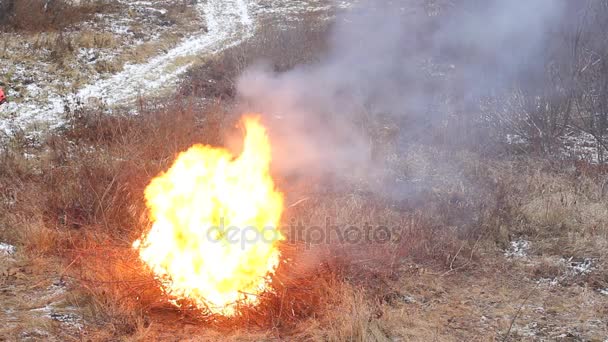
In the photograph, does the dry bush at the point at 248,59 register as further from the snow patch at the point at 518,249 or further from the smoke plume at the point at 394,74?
the snow patch at the point at 518,249

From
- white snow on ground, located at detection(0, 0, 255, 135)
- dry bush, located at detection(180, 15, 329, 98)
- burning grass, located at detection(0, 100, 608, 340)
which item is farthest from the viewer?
dry bush, located at detection(180, 15, 329, 98)

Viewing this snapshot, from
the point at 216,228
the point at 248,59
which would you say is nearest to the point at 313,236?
the point at 216,228

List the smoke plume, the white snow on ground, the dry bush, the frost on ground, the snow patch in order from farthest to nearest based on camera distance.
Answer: the dry bush
the white snow on ground
the smoke plume
the snow patch
the frost on ground

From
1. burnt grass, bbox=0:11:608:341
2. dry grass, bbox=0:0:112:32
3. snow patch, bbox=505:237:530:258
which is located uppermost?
dry grass, bbox=0:0:112:32

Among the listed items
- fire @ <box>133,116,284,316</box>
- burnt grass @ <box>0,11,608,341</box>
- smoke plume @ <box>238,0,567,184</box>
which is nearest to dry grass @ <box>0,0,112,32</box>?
burnt grass @ <box>0,11,608,341</box>

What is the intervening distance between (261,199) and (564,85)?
7270 mm

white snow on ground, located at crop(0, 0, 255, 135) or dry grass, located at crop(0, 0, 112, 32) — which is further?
dry grass, located at crop(0, 0, 112, 32)

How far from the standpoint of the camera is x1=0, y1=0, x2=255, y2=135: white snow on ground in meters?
9.80

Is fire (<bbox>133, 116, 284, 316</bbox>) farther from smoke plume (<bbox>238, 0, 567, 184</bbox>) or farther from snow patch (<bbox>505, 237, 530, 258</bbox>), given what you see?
snow patch (<bbox>505, 237, 530, 258</bbox>)

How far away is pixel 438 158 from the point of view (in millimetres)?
8648

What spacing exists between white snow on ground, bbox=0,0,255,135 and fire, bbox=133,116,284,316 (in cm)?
599

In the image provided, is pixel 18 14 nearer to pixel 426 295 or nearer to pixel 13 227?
pixel 13 227

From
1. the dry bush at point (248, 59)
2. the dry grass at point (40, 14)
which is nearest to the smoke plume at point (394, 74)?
the dry bush at point (248, 59)

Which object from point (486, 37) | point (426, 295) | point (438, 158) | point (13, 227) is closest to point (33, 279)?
point (13, 227)
